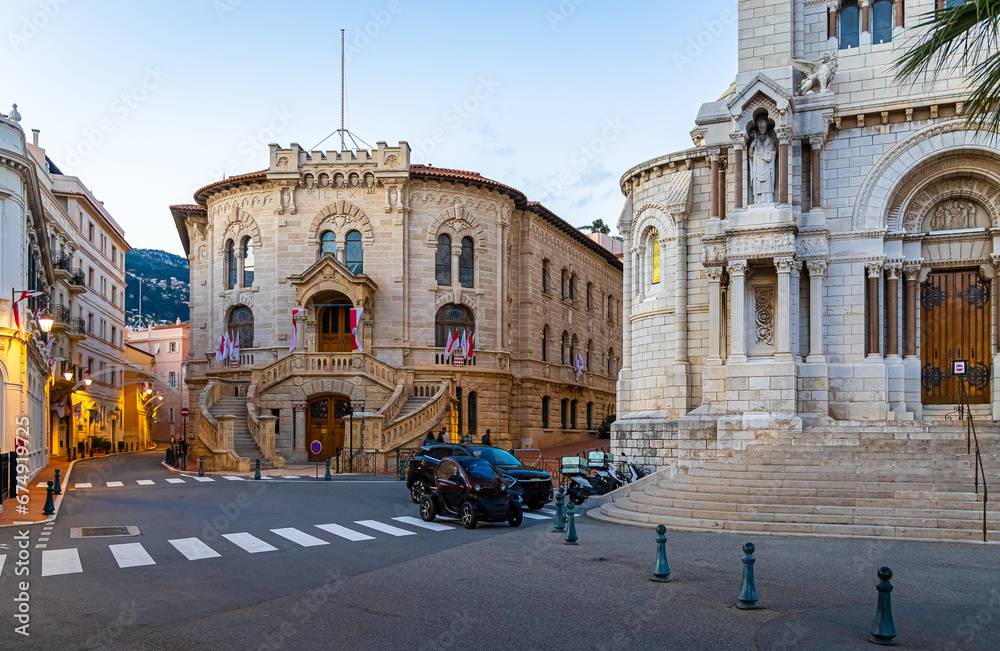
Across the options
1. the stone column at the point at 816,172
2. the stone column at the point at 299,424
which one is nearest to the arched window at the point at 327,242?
the stone column at the point at 299,424

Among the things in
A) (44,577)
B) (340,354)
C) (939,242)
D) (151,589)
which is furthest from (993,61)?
(340,354)

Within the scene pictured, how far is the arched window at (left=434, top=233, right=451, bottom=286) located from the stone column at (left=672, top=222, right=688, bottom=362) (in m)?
17.0

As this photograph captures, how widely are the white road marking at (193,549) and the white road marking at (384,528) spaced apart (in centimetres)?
360

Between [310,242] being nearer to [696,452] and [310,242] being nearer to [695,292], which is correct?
[695,292]

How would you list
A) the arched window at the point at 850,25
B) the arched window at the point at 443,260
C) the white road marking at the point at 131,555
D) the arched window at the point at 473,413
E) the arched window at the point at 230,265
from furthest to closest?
1. the arched window at the point at 230,265
2. the arched window at the point at 443,260
3. the arched window at the point at 473,413
4. the arched window at the point at 850,25
5. the white road marking at the point at 131,555

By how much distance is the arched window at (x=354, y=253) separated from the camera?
42.7 m

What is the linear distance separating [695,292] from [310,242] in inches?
830

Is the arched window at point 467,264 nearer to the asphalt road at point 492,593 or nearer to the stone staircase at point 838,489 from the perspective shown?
the stone staircase at point 838,489

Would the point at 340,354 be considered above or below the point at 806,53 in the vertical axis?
below

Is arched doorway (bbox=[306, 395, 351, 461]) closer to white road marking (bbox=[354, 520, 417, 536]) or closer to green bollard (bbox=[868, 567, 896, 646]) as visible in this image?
white road marking (bbox=[354, 520, 417, 536])

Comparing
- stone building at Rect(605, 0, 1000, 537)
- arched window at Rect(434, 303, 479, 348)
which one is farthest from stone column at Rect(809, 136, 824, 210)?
arched window at Rect(434, 303, 479, 348)

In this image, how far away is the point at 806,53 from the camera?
24359 millimetres

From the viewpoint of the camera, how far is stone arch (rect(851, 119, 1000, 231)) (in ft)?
73.3

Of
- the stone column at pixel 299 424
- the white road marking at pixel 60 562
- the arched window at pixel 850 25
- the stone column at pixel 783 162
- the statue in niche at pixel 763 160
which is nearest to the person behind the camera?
the white road marking at pixel 60 562
